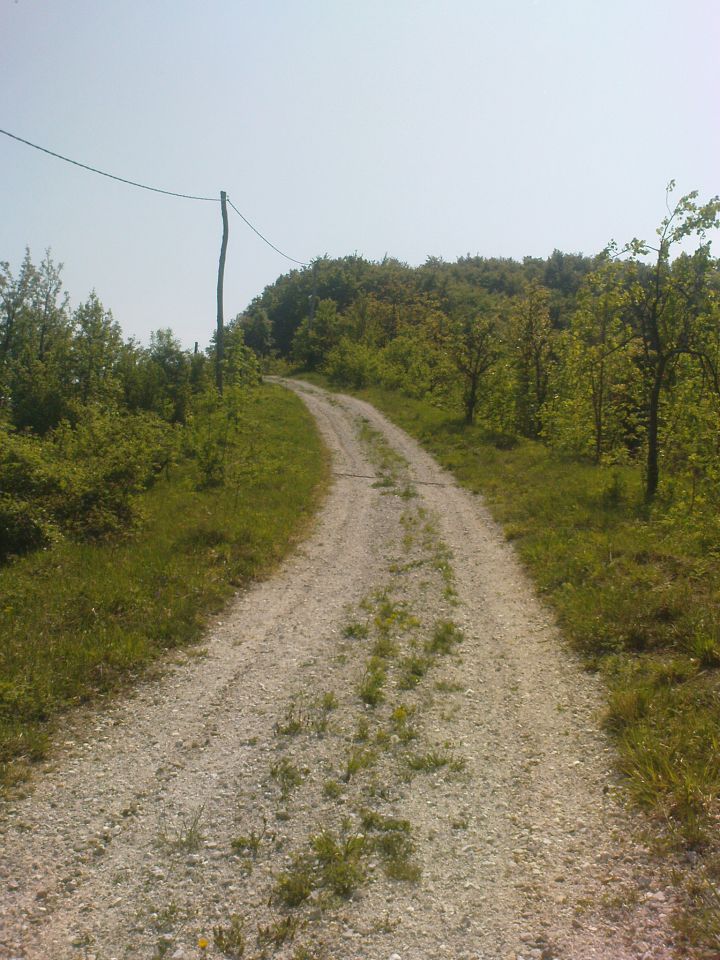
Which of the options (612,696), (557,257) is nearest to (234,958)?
(612,696)

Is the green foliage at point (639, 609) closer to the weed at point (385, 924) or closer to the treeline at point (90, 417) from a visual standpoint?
the weed at point (385, 924)

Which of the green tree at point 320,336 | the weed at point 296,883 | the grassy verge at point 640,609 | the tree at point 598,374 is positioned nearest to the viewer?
the weed at point 296,883

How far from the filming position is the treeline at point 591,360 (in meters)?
12.8

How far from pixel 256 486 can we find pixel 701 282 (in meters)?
10.5

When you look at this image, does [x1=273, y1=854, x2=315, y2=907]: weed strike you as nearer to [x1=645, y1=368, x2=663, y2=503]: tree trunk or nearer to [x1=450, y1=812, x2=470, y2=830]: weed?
[x1=450, y1=812, x2=470, y2=830]: weed

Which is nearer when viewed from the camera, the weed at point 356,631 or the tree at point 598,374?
the weed at point 356,631

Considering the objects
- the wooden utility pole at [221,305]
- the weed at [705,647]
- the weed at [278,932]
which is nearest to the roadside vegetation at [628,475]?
the weed at [705,647]

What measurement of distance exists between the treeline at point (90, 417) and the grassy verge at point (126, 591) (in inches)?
27.9

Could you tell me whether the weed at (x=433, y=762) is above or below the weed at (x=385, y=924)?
above

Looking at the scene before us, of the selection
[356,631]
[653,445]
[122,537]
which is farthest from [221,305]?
[356,631]

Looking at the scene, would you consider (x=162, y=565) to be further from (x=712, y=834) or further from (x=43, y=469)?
(x=712, y=834)

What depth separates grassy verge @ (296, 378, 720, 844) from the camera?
16.5ft

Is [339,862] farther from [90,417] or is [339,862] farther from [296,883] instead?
[90,417]

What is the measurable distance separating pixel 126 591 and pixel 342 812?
4.97 meters
